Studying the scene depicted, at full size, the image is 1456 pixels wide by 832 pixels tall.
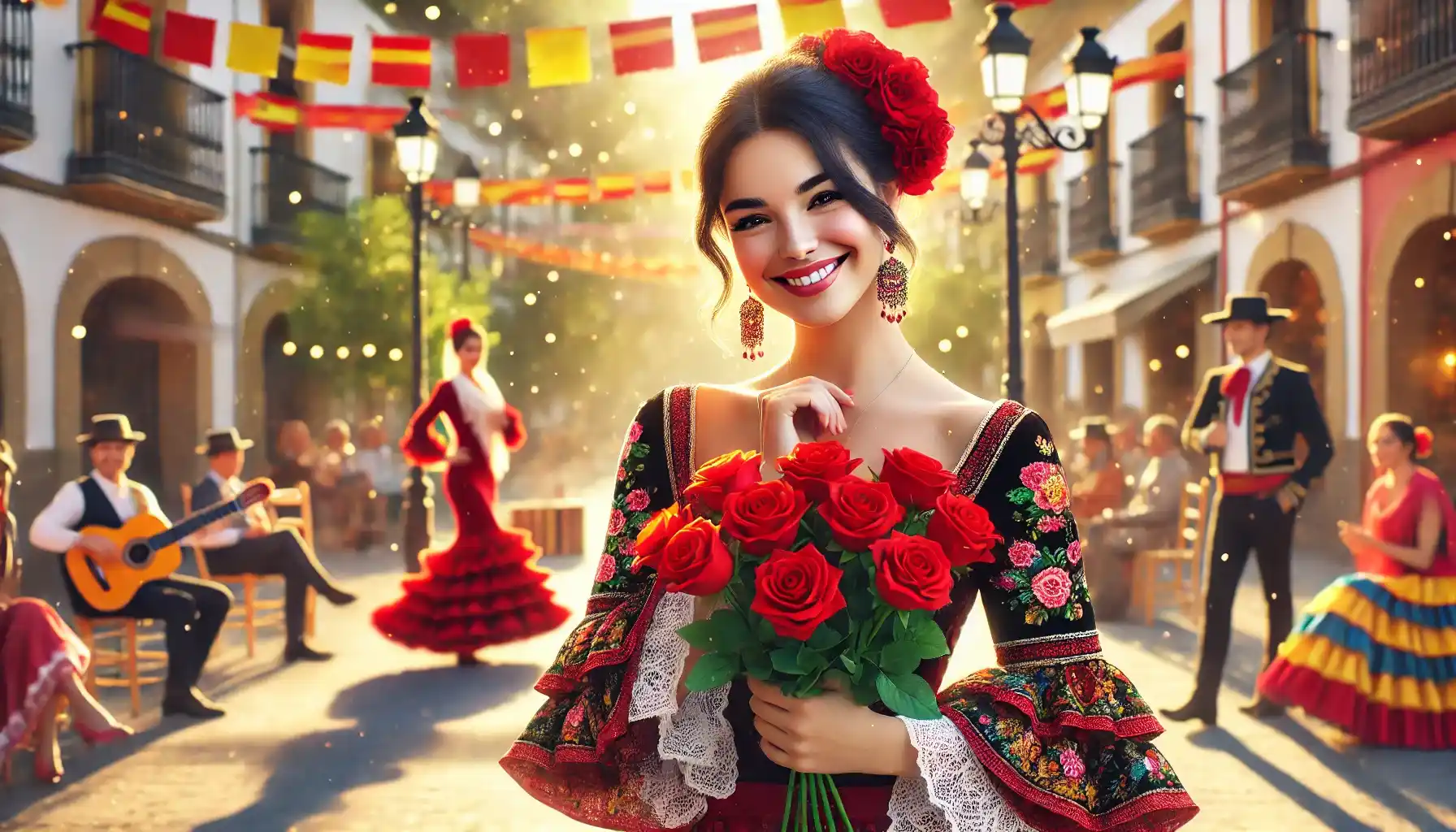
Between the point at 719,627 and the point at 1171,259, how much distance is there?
9497mm

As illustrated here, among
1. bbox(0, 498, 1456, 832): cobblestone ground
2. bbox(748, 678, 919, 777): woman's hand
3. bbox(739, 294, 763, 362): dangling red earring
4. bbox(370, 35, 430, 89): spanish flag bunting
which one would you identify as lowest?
bbox(0, 498, 1456, 832): cobblestone ground

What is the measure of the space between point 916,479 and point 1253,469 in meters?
3.82

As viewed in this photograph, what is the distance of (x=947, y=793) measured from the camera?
138 centimetres

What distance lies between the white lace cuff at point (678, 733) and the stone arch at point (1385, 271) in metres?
6.76

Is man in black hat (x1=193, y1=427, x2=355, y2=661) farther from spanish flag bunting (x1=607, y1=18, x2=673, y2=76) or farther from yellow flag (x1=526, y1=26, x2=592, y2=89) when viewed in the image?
spanish flag bunting (x1=607, y1=18, x2=673, y2=76)

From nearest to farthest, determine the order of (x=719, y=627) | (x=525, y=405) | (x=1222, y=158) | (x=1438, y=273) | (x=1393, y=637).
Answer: (x=719, y=627)
(x=1393, y=637)
(x=1438, y=273)
(x=1222, y=158)
(x=525, y=405)

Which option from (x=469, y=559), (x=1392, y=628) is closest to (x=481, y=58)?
(x=469, y=559)

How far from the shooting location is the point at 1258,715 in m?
5.00

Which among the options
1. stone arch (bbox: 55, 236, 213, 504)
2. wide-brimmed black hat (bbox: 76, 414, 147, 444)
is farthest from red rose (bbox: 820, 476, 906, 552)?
stone arch (bbox: 55, 236, 213, 504)

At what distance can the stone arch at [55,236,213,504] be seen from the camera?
6.52m

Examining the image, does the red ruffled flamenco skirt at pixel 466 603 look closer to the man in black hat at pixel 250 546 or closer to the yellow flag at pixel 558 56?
the man in black hat at pixel 250 546

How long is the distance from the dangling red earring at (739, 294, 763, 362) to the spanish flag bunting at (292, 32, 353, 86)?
14.0ft

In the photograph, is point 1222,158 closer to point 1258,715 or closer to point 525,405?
point 1258,715

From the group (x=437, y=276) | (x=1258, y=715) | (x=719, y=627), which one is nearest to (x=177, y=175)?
(x=437, y=276)
